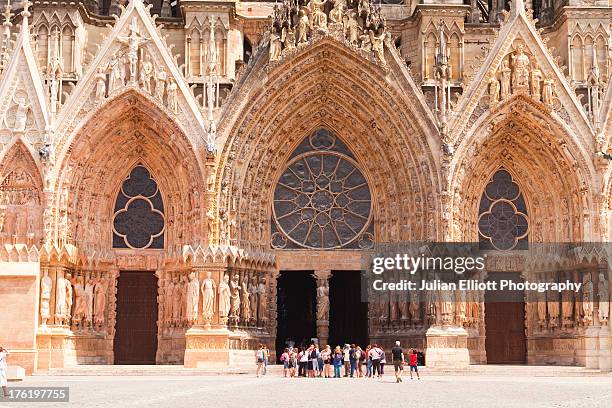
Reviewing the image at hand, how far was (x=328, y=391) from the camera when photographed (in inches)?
810

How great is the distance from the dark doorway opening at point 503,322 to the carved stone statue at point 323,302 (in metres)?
4.79

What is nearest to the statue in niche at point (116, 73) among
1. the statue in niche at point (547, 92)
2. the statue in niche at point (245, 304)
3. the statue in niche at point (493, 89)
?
the statue in niche at point (245, 304)

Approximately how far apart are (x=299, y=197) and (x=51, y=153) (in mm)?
7458

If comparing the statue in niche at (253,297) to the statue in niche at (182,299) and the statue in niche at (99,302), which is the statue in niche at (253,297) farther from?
the statue in niche at (99,302)

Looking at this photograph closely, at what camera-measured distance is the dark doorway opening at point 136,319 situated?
100.0 ft

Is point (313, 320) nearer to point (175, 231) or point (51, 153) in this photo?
point (175, 231)

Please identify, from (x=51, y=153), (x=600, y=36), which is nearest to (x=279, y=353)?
(x=51, y=153)

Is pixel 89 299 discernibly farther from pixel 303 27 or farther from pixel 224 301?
pixel 303 27

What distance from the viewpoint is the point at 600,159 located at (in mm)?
29141

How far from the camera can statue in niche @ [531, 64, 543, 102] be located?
97.3ft

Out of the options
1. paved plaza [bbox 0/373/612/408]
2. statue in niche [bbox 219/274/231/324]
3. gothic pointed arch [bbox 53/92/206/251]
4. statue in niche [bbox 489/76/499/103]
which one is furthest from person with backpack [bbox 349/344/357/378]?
statue in niche [bbox 489/76/499/103]

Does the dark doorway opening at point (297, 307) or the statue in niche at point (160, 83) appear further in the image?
the dark doorway opening at point (297, 307)

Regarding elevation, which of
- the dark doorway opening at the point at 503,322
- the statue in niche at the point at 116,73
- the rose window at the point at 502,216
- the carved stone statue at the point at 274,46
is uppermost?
the carved stone statue at the point at 274,46

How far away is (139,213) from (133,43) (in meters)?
5.06
